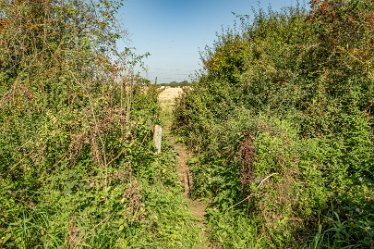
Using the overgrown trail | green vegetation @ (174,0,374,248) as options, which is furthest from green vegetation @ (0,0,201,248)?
green vegetation @ (174,0,374,248)

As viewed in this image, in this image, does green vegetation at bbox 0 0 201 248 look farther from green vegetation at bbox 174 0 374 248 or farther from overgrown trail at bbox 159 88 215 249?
green vegetation at bbox 174 0 374 248

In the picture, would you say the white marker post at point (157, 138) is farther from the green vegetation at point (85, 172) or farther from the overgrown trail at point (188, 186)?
the overgrown trail at point (188, 186)

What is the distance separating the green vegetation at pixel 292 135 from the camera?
3570mm

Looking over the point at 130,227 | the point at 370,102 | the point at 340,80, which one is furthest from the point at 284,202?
the point at 340,80

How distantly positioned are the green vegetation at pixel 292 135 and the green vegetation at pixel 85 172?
0.93 m

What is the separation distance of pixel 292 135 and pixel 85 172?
3419 mm

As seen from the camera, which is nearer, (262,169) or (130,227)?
(130,227)

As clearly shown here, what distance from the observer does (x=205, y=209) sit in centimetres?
474

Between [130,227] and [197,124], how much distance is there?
4.60m

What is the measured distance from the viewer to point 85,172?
3967 mm

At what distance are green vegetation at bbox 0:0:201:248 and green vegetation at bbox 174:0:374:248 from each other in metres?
0.93

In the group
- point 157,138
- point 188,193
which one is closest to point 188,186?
point 188,193

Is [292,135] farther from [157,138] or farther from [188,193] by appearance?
[157,138]

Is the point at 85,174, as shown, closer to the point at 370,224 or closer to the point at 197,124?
the point at 370,224
